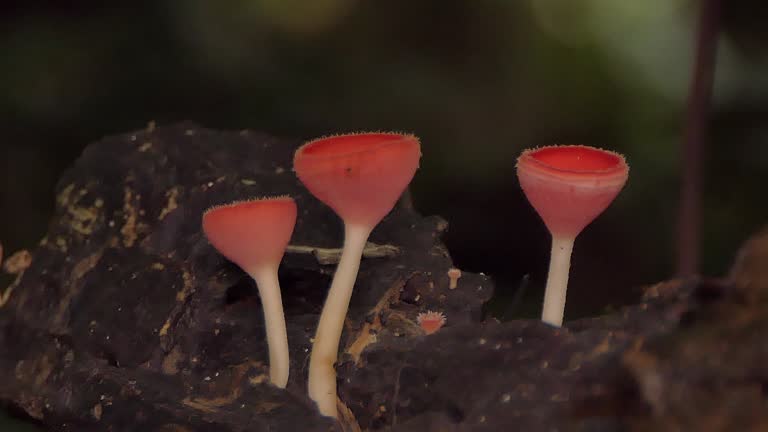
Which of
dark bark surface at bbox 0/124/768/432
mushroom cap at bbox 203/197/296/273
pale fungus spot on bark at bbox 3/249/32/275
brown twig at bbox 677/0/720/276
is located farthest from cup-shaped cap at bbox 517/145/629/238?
brown twig at bbox 677/0/720/276

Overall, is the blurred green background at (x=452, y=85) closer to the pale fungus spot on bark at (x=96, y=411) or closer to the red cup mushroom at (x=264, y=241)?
the red cup mushroom at (x=264, y=241)

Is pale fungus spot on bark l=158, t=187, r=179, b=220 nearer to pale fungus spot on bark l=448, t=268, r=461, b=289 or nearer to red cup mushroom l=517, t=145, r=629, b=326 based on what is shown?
pale fungus spot on bark l=448, t=268, r=461, b=289

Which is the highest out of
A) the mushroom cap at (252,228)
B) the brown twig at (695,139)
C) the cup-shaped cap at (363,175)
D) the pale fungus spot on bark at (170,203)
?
A: the cup-shaped cap at (363,175)

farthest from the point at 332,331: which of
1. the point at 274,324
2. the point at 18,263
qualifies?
the point at 18,263

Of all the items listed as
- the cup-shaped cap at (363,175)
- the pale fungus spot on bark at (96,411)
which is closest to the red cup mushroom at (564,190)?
the cup-shaped cap at (363,175)

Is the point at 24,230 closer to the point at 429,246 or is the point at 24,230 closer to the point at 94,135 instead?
the point at 94,135

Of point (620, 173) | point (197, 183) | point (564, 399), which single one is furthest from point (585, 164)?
point (197, 183)
